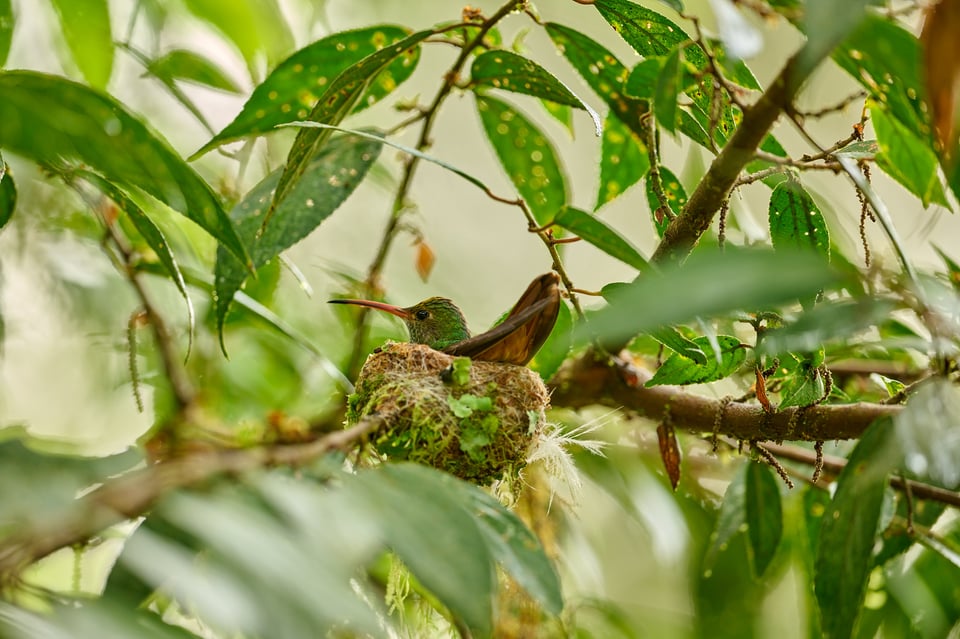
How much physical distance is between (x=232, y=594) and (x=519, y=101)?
5182mm

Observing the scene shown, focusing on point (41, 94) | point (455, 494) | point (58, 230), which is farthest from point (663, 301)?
point (58, 230)

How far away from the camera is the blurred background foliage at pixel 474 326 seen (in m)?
0.86

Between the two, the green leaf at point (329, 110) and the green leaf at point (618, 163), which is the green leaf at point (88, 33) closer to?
the green leaf at point (329, 110)

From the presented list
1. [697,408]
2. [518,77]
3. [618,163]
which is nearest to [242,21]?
[518,77]

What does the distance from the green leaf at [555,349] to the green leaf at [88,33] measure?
1.06 metres

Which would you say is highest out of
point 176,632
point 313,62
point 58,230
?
point 313,62

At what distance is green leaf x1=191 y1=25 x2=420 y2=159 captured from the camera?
1673 mm

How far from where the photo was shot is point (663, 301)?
2.78 feet

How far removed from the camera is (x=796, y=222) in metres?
1.47

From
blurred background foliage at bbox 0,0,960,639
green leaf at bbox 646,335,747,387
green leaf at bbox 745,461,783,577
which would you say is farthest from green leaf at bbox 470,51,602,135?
green leaf at bbox 745,461,783,577

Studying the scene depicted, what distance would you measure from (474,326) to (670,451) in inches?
87.8

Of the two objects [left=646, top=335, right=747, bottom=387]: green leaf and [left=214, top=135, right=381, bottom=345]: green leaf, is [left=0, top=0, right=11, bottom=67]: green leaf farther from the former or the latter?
[left=646, top=335, right=747, bottom=387]: green leaf

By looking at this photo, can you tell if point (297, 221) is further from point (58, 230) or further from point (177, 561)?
point (58, 230)

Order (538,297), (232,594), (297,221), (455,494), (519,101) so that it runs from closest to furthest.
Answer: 1. (232,594)
2. (455,494)
3. (297,221)
4. (538,297)
5. (519,101)
